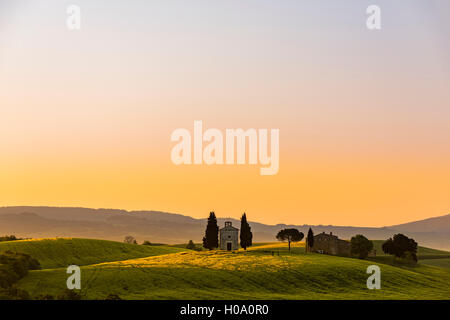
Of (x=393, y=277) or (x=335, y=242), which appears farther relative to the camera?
(x=335, y=242)

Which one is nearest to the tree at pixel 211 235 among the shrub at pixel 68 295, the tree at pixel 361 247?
the tree at pixel 361 247

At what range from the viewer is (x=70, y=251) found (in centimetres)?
14550

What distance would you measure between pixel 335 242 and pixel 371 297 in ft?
199

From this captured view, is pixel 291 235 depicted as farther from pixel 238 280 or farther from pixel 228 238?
pixel 238 280

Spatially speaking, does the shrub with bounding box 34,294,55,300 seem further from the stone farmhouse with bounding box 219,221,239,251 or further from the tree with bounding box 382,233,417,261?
the tree with bounding box 382,233,417,261

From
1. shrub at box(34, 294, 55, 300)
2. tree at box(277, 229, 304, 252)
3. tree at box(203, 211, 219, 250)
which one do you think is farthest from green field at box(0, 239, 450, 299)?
tree at box(277, 229, 304, 252)

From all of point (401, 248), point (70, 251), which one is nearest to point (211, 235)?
point (70, 251)

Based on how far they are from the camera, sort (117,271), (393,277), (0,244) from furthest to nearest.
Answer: (0,244) → (393,277) → (117,271)

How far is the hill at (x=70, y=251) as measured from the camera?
445ft

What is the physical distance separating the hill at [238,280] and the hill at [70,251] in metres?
24.8
